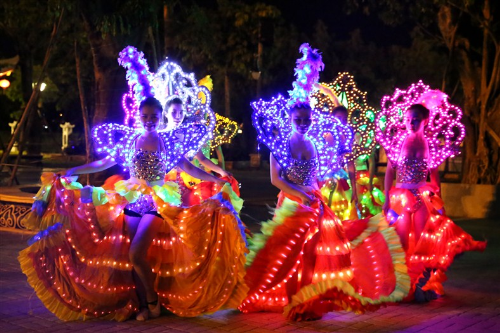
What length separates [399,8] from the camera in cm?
1916

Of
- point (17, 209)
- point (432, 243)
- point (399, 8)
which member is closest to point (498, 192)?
point (399, 8)

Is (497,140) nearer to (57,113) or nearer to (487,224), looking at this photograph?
(487,224)

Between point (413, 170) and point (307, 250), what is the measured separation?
182 centimetres

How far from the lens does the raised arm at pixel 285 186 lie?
20.4 ft

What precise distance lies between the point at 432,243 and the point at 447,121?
1.86 meters

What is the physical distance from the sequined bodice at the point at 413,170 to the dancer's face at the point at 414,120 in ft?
1.03

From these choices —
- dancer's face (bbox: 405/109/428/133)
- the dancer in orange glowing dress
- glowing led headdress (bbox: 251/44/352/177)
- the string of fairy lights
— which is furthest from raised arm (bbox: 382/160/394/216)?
the string of fairy lights

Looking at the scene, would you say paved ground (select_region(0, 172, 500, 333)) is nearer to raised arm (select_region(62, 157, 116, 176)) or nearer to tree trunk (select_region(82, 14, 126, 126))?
raised arm (select_region(62, 157, 116, 176))

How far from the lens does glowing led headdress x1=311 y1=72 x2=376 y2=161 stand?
32.1 feet

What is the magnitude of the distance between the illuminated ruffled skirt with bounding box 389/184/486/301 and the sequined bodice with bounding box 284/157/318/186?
48.0 inches

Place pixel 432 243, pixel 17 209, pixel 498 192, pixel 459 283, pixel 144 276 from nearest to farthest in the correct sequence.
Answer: pixel 144 276 < pixel 432 243 < pixel 459 283 < pixel 17 209 < pixel 498 192

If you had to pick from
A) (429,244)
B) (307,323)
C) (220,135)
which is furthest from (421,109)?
(220,135)

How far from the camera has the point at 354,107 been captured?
1012 cm

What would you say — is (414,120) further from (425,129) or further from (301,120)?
(301,120)
